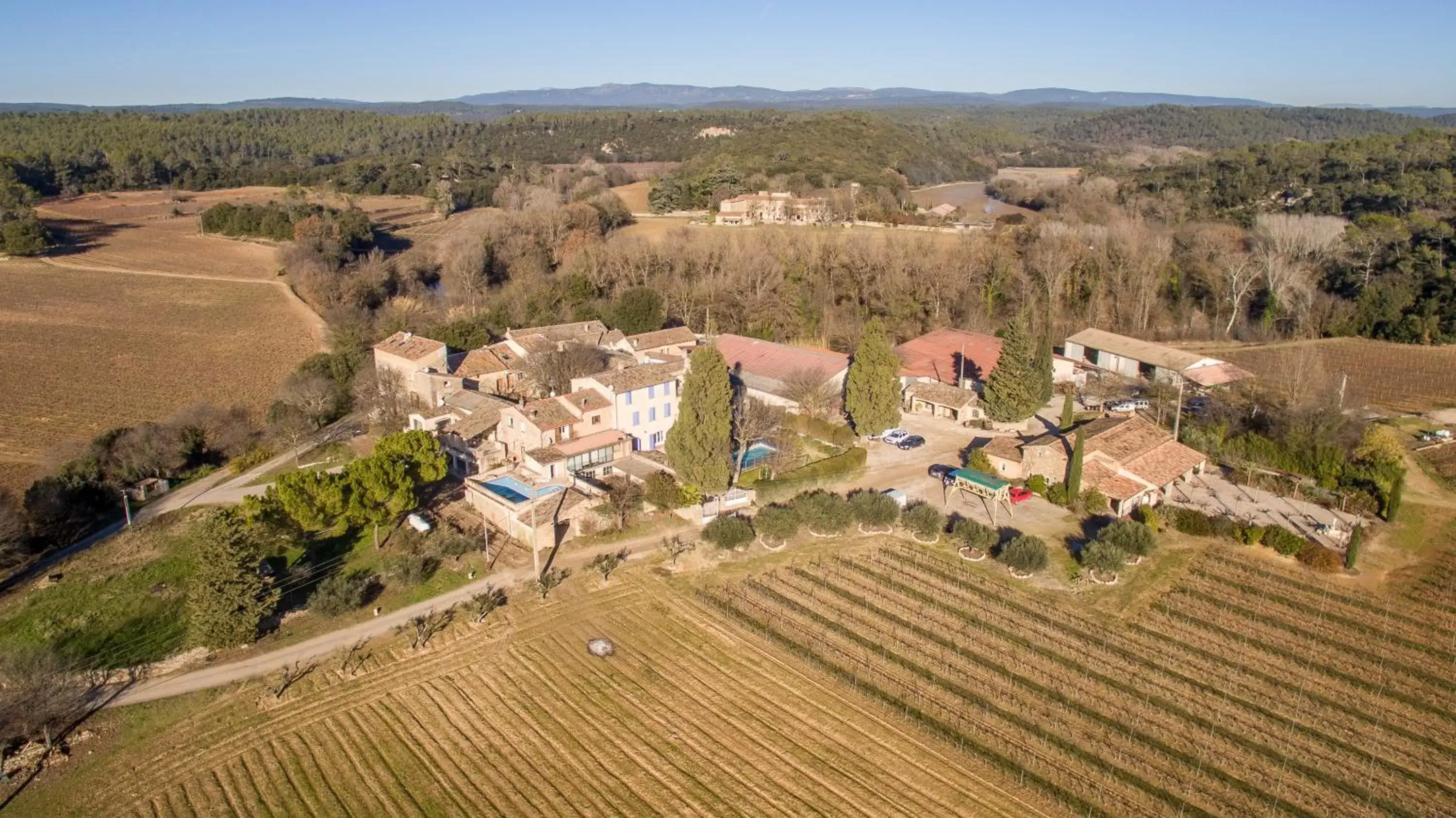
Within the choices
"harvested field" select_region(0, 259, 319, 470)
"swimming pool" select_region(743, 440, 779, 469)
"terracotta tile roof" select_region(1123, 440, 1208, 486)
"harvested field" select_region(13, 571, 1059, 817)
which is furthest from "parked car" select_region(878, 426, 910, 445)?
"harvested field" select_region(0, 259, 319, 470)

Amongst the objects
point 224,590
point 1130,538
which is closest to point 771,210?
point 1130,538

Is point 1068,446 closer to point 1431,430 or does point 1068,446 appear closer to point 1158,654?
point 1158,654

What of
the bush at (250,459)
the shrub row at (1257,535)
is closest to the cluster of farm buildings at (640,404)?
the shrub row at (1257,535)

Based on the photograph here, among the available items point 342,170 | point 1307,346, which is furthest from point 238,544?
point 342,170

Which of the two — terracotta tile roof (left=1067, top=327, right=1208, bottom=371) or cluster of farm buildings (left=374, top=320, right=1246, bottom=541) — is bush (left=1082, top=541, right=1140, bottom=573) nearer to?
cluster of farm buildings (left=374, top=320, right=1246, bottom=541)

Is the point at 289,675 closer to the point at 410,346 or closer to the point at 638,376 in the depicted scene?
the point at 638,376

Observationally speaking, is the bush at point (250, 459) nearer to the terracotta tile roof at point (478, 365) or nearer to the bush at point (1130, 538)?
the terracotta tile roof at point (478, 365)
